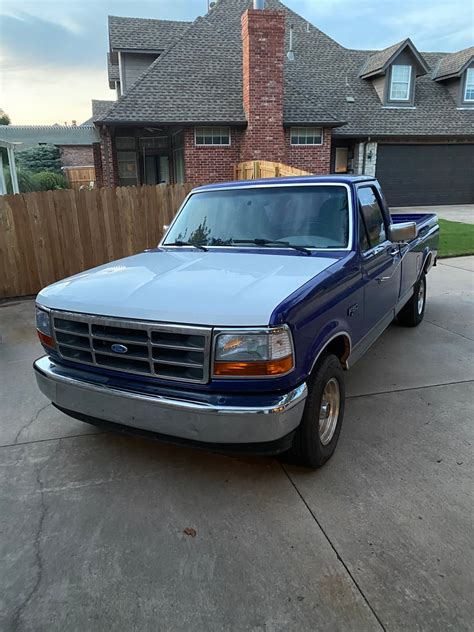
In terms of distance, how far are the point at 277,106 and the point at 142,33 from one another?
8.12 metres

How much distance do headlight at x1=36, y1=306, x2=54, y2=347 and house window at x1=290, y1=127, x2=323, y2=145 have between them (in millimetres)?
14182

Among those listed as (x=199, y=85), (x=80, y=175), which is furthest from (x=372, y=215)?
(x=80, y=175)

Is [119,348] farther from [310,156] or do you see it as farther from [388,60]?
[388,60]

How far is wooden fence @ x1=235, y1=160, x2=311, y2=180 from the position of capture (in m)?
9.52

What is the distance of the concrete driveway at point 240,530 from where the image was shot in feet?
6.83

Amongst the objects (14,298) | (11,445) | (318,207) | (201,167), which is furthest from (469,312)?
(201,167)

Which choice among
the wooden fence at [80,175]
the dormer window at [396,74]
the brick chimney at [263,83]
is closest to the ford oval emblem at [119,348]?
the brick chimney at [263,83]

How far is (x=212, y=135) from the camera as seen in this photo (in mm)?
15445

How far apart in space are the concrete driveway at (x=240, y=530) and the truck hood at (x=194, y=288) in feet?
3.73

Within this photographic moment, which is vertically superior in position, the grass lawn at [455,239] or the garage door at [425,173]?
the garage door at [425,173]

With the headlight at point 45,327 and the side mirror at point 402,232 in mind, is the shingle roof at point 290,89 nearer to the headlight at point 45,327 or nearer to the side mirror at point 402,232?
the side mirror at point 402,232

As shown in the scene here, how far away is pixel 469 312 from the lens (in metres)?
6.55

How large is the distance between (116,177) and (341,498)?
16881mm

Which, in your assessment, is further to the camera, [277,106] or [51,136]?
[51,136]
